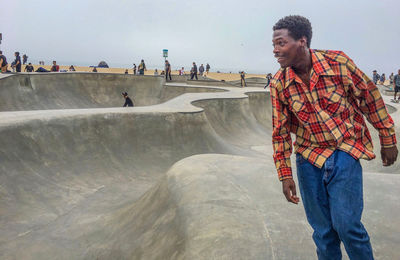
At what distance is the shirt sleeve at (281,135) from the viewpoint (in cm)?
196

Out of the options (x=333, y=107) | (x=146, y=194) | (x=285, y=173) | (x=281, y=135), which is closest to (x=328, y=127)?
(x=333, y=107)

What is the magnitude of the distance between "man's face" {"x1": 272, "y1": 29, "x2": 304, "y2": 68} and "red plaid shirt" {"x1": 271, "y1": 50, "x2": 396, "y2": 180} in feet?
0.23

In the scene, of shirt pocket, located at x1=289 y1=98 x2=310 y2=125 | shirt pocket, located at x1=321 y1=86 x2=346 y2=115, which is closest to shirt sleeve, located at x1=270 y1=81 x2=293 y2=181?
shirt pocket, located at x1=289 y1=98 x2=310 y2=125

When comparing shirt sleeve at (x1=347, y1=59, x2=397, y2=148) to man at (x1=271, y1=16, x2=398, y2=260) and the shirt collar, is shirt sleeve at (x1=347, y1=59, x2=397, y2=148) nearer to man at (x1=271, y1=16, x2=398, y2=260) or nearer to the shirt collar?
man at (x1=271, y1=16, x2=398, y2=260)

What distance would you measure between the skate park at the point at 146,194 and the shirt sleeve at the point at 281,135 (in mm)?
928

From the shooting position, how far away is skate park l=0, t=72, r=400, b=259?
2.83 meters

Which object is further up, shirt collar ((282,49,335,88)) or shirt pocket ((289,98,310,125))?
shirt collar ((282,49,335,88))

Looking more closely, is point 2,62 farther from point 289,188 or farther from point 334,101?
point 334,101

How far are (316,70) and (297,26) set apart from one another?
1.01 feet

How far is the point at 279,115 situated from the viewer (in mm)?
1960

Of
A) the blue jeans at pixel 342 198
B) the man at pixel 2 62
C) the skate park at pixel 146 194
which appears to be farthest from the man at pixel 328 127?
the man at pixel 2 62

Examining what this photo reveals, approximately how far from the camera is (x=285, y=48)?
1863 mm

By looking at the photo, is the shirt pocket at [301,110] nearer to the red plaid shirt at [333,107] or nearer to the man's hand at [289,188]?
the red plaid shirt at [333,107]

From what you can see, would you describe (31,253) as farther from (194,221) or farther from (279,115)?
(279,115)
